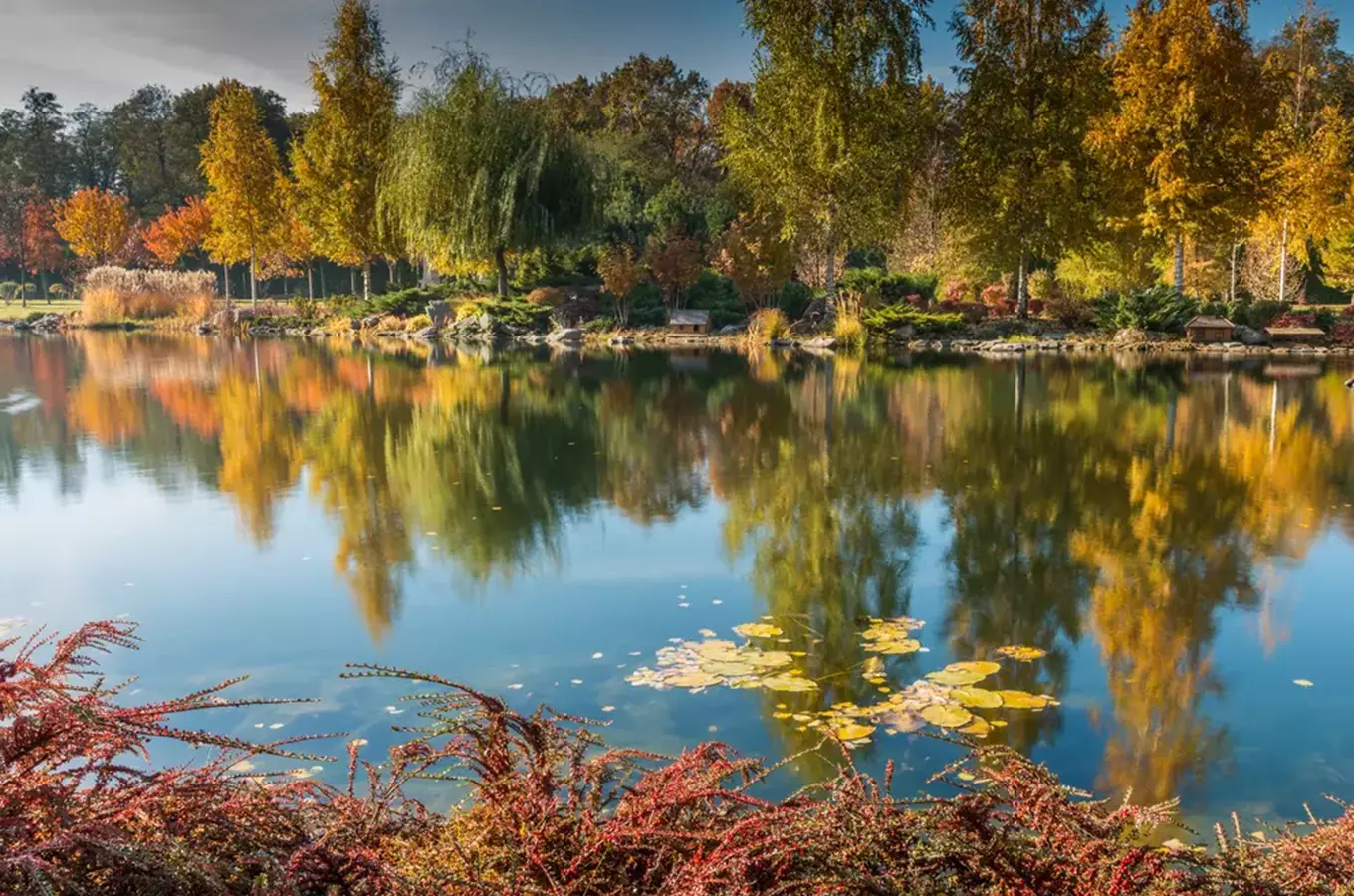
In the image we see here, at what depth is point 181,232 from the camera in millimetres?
47188

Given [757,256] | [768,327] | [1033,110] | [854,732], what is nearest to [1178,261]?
[1033,110]

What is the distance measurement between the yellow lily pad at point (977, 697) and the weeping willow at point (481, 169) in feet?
88.4

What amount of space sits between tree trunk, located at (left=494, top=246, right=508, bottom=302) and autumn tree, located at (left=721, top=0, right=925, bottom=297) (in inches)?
→ 307

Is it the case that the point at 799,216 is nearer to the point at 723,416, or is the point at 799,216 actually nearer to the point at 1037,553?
the point at 723,416

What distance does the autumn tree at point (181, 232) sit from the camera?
47.0 m

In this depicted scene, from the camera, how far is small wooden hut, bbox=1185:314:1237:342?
89.4 ft

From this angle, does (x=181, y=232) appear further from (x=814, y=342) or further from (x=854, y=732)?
(x=854, y=732)

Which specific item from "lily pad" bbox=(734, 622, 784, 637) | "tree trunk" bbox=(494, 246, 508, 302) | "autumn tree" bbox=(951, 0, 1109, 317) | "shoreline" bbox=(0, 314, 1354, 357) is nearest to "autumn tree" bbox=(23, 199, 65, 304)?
"shoreline" bbox=(0, 314, 1354, 357)

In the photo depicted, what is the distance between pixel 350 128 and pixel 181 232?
14.1m

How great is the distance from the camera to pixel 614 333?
105ft

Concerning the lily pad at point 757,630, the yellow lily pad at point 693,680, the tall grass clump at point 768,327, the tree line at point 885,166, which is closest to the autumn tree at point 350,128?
the tree line at point 885,166

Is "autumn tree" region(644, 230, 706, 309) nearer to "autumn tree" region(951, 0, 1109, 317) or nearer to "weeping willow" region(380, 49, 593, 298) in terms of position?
"weeping willow" region(380, 49, 593, 298)

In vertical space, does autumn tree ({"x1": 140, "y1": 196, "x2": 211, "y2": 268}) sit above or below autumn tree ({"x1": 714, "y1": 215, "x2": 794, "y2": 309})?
above

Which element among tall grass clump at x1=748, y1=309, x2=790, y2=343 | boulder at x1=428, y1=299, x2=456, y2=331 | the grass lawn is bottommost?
tall grass clump at x1=748, y1=309, x2=790, y2=343
